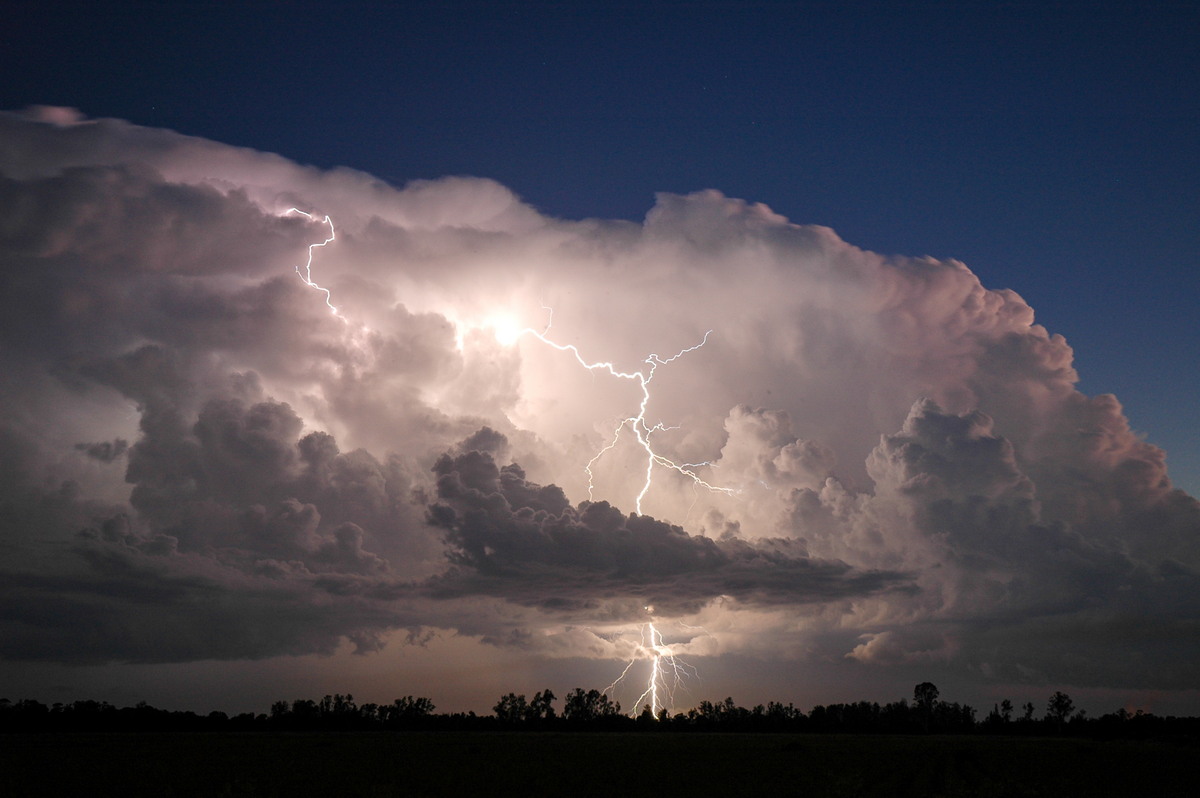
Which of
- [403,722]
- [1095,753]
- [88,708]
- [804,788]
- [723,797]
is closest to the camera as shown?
[723,797]

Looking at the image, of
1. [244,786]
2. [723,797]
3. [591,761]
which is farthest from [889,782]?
[244,786]

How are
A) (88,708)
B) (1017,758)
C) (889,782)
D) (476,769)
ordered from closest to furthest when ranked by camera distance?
1. (889,782)
2. (476,769)
3. (1017,758)
4. (88,708)

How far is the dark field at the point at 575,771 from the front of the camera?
4856 centimetres

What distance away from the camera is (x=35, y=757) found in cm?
6788

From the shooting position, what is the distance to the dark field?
1912 inches

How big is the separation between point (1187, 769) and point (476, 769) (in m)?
55.4

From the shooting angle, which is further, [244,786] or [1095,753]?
[1095,753]

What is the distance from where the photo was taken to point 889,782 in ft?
177

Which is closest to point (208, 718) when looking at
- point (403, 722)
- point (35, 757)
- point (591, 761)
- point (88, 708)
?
point (88, 708)

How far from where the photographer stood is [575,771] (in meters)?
59.3

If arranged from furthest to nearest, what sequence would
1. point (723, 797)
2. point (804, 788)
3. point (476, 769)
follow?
point (476, 769) < point (804, 788) < point (723, 797)

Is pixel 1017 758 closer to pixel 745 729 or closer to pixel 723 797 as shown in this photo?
pixel 723 797

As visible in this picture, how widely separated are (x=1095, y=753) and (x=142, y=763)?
83202mm

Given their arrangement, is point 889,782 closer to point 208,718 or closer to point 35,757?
point 35,757
